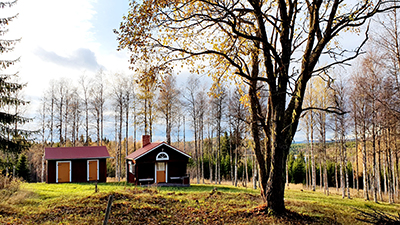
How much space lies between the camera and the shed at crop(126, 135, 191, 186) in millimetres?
21734

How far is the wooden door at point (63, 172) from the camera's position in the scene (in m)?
23.5

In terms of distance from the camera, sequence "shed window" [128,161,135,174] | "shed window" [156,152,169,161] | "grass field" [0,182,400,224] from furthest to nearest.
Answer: "shed window" [128,161,135,174], "shed window" [156,152,169,161], "grass field" [0,182,400,224]

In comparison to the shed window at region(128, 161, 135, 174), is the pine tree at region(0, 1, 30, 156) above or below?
above

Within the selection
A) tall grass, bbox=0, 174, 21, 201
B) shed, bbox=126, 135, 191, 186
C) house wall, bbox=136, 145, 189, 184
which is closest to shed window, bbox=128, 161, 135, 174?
shed, bbox=126, 135, 191, 186

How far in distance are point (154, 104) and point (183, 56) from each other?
18576 millimetres

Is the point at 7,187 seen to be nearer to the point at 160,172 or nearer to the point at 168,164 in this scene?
the point at 160,172

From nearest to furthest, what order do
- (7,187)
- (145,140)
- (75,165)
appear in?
(7,187) < (75,165) < (145,140)

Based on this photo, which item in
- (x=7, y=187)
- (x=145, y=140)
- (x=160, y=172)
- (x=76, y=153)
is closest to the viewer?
(x=7, y=187)

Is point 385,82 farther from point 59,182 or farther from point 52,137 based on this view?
point 52,137

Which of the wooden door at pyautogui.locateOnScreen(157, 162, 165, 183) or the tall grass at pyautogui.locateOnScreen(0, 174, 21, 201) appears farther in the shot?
the wooden door at pyautogui.locateOnScreen(157, 162, 165, 183)

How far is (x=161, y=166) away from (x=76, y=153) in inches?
333

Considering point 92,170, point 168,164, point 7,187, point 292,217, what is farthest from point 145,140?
point 292,217

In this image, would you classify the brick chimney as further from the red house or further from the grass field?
the grass field

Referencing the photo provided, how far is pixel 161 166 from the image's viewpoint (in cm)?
2252
